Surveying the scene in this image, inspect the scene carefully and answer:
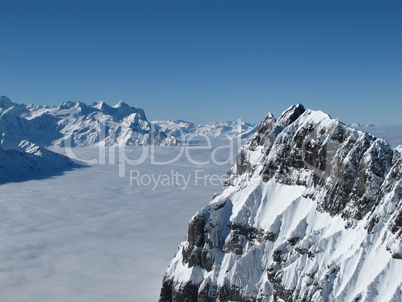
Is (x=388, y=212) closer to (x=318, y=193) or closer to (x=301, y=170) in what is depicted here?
Result: (x=318, y=193)

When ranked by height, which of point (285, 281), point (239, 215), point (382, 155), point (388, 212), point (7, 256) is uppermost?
point (382, 155)

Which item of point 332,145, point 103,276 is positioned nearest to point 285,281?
point 332,145

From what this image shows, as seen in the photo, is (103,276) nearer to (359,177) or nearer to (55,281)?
(55,281)

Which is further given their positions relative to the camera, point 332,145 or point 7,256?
point 7,256

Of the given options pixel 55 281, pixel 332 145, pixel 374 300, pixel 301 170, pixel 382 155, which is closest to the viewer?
pixel 374 300

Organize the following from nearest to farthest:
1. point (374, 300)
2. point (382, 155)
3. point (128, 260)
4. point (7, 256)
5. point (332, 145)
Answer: point (374, 300)
point (382, 155)
point (332, 145)
point (128, 260)
point (7, 256)

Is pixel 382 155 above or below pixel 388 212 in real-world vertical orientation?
above
